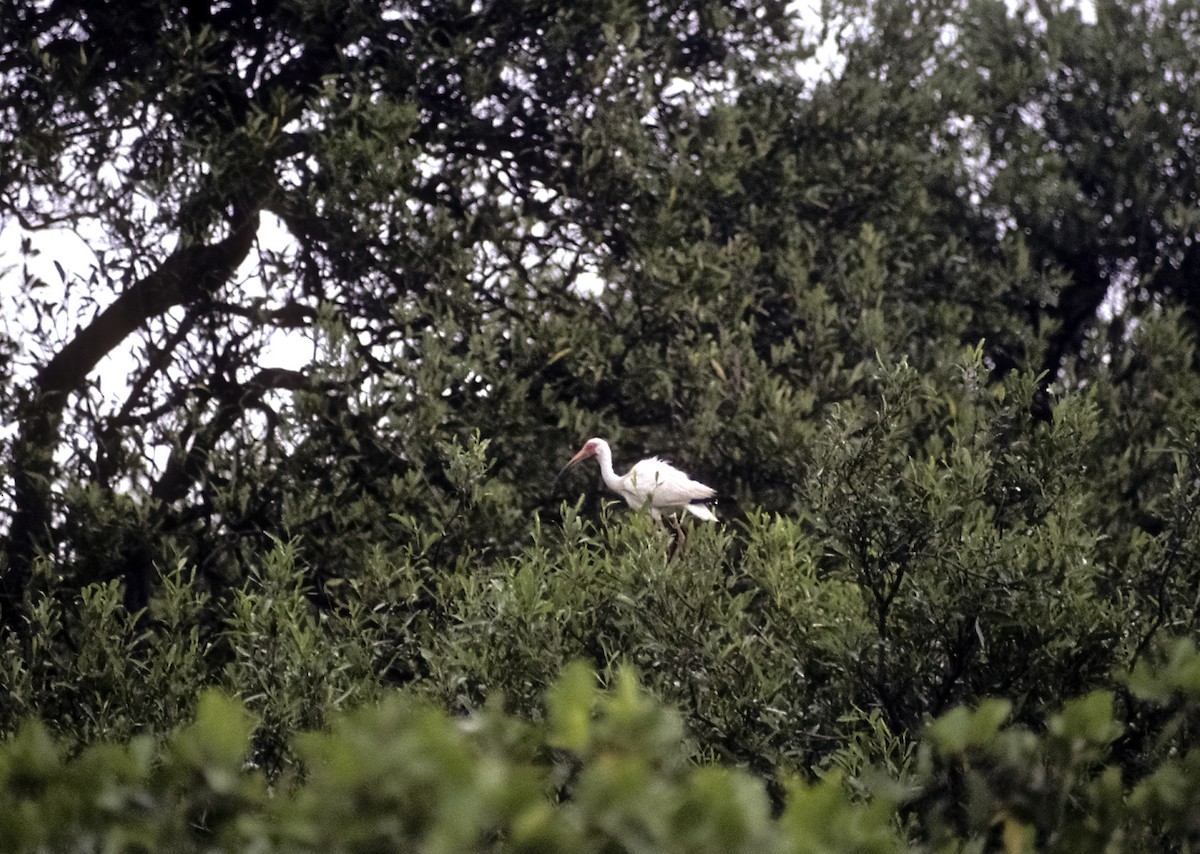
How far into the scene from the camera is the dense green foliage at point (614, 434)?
169 inches

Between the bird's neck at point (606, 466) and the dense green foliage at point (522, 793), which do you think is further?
the bird's neck at point (606, 466)

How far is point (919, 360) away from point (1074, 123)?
6.25 metres

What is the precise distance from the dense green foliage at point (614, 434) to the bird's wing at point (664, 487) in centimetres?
70

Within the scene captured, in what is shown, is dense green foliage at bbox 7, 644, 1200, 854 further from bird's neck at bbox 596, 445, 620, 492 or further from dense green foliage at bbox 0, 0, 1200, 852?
bird's neck at bbox 596, 445, 620, 492

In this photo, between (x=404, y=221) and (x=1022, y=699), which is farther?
(x=404, y=221)

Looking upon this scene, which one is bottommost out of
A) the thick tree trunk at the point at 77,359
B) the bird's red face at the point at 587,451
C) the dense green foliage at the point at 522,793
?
the dense green foliage at the point at 522,793

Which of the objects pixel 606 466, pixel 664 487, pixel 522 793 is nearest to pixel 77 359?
pixel 606 466

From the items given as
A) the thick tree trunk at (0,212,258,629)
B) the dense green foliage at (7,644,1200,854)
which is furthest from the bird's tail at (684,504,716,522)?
the dense green foliage at (7,644,1200,854)

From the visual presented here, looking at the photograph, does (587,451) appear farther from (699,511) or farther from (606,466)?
(699,511)

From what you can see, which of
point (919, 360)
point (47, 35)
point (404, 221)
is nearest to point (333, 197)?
point (404, 221)

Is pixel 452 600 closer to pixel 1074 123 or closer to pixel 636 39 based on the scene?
pixel 636 39

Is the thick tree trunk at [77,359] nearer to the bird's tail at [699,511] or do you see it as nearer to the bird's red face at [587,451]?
the bird's red face at [587,451]

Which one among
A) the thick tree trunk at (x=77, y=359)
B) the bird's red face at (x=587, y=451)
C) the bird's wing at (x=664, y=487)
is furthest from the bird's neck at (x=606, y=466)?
the thick tree trunk at (x=77, y=359)

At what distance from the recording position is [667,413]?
12.5m
